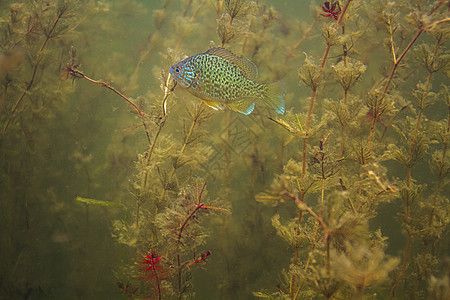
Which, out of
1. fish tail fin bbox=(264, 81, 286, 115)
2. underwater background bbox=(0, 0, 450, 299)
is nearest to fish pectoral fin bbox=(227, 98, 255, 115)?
fish tail fin bbox=(264, 81, 286, 115)

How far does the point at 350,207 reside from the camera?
377 cm

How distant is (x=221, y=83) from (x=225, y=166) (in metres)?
4.50

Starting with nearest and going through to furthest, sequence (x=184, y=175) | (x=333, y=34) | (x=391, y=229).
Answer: (x=333, y=34) < (x=184, y=175) < (x=391, y=229)

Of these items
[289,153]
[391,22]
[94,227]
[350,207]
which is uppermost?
[391,22]

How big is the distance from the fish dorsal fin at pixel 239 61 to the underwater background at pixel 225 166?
2.47ft

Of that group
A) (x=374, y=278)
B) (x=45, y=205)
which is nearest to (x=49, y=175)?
(x=45, y=205)

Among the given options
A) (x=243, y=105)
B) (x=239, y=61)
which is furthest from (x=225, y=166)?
(x=239, y=61)

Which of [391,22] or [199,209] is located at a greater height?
[391,22]

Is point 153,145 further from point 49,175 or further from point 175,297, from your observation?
point 49,175

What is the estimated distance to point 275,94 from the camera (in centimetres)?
302

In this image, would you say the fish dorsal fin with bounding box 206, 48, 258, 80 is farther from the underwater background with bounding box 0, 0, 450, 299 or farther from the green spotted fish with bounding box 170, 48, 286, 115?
the underwater background with bounding box 0, 0, 450, 299

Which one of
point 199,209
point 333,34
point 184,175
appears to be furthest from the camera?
point 184,175

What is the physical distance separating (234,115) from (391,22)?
4147 millimetres

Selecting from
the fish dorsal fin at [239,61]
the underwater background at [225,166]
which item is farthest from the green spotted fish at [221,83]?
the underwater background at [225,166]
